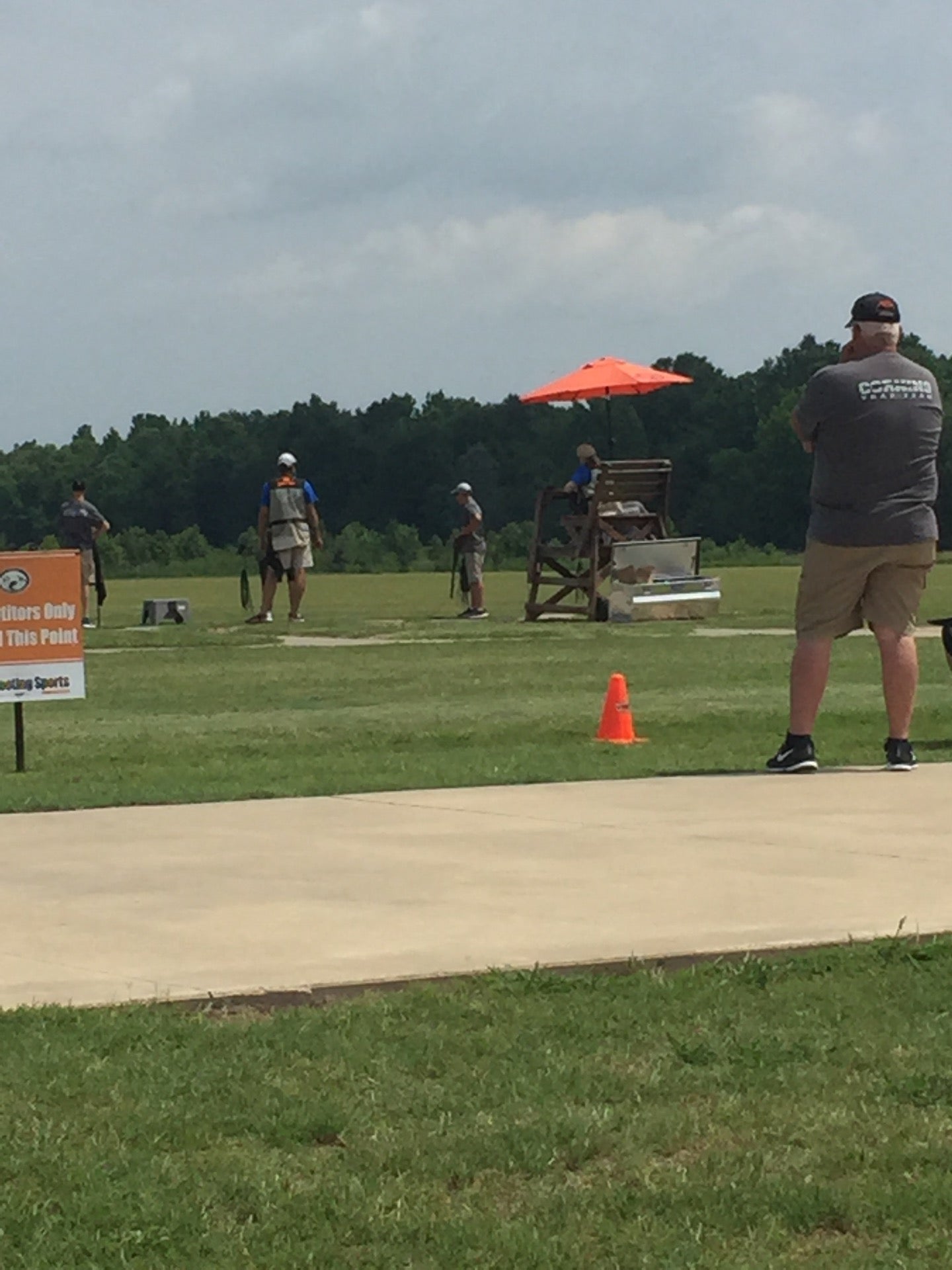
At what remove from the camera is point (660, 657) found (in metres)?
21.2

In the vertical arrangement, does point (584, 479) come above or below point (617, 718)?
above

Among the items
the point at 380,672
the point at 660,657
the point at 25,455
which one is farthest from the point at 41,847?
the point at 25,455

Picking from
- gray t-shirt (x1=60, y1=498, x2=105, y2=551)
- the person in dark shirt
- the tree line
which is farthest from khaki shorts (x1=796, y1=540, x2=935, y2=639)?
the tree line

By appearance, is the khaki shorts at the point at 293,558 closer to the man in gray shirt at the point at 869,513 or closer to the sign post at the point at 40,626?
the sign post at the point at 40,626

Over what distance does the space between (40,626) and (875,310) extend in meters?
4.03

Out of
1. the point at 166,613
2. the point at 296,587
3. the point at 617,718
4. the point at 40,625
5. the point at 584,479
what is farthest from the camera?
the point at 584,479

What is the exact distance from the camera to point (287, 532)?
27.9 metres

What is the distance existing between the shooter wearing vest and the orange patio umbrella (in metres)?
5.99

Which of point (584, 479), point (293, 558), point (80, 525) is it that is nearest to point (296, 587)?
point (293, 558)

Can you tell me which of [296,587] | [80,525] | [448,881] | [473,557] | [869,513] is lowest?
A: [448,881]

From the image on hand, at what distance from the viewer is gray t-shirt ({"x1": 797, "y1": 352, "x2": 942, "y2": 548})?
36.1 feet

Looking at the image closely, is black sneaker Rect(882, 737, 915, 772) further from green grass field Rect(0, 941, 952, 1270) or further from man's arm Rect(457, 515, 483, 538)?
man's arm Rect(457, 515, 483, 538)

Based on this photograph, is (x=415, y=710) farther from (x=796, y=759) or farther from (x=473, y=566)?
(x=473, y=566)

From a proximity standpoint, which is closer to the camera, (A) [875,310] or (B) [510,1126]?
(B) [510,1126]
